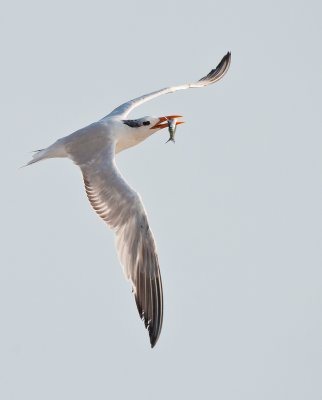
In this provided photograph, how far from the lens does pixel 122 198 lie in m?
12.9

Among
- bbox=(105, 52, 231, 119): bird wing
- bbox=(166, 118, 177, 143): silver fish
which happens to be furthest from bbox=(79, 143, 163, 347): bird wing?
bbox=(105, 52, 231, 119): bird wing

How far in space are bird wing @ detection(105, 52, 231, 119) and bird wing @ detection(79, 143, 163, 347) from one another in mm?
1998

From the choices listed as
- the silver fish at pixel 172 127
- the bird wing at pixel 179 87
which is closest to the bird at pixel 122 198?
the silver fish at pixel 172 127

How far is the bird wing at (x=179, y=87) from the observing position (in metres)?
15.2

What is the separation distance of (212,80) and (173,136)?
2.90 m

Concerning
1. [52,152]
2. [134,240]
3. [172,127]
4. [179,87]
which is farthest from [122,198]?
[179,87]

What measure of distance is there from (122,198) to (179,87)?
382cm

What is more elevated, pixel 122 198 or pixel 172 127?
pixel 172 127

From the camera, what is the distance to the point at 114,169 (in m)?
13.2

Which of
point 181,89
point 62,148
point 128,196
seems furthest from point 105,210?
point 181,89

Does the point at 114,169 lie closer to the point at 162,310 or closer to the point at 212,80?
the point at 162,310

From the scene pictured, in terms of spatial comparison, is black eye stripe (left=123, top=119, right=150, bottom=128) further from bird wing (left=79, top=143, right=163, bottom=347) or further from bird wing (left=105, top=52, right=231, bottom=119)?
bird wing (left=79, top=143, right=163, bottom=347)

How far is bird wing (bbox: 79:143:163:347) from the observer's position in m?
12.5

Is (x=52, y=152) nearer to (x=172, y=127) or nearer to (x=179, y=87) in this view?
(x=172, y=127)
